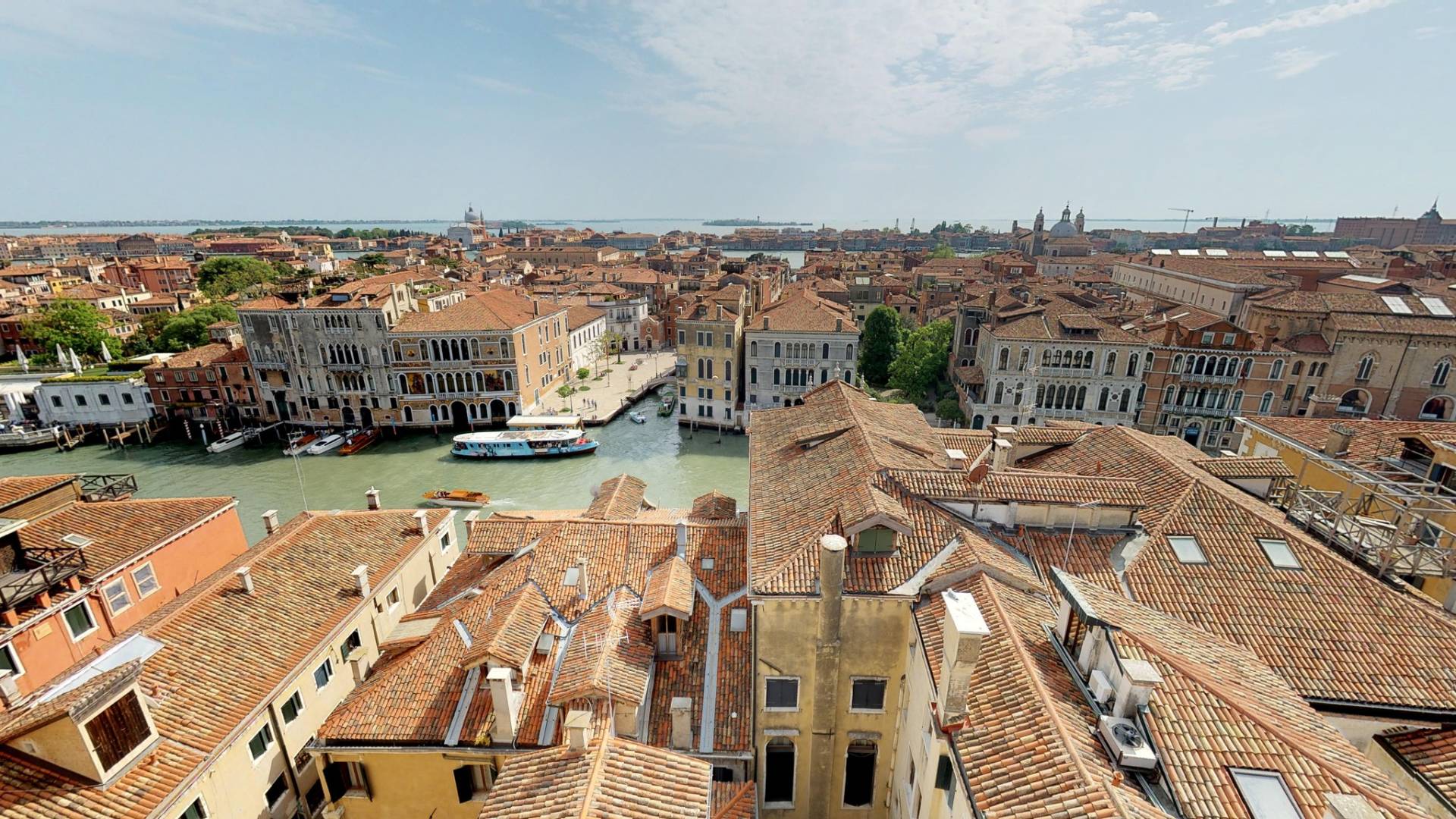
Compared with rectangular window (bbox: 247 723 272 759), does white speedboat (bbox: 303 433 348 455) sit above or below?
below

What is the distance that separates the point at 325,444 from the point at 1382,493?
198 ft

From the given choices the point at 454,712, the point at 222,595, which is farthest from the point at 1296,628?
the point at 222,595

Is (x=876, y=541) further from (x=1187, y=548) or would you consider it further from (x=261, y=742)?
(x=261, y=742)

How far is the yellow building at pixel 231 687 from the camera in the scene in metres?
11.4

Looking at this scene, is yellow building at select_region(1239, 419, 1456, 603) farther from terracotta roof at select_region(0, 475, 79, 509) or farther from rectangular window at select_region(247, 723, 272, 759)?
terracotta roof at select_region(0, 475, 79, 509)

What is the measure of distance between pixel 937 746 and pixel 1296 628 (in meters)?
8.99

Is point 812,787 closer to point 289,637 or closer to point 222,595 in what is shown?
point 289,637

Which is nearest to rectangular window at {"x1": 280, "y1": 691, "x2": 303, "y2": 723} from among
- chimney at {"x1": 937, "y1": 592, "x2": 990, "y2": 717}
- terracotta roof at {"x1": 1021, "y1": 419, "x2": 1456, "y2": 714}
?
chimney at {"x1": 937, "y1": 592, "x2": 990, "y2": 717}

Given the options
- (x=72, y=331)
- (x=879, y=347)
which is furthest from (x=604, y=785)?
(x=72, y=331)

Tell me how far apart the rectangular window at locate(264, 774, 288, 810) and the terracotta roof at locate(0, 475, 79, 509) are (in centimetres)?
1288

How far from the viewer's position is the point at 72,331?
209 feet

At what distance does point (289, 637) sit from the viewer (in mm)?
16297

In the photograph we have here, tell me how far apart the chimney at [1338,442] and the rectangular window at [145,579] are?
40231mm

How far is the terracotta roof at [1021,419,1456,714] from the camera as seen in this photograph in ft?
38.6
